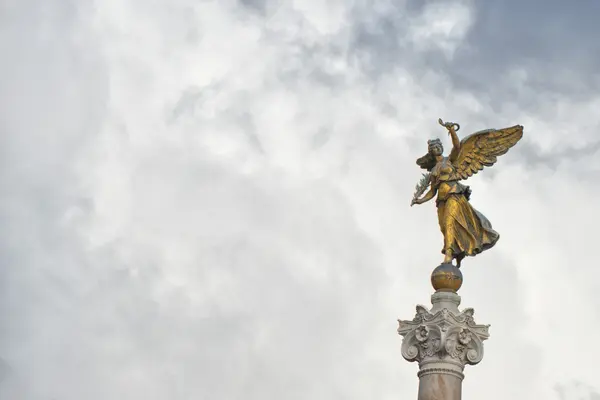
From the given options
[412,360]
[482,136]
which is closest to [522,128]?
[482,136]

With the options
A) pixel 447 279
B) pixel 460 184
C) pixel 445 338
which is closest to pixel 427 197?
pixel 460 184

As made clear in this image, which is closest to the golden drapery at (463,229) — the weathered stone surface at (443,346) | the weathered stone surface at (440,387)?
the weathered stone surface at (443,346)

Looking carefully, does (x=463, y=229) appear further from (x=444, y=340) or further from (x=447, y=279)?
(x=444, y=340)

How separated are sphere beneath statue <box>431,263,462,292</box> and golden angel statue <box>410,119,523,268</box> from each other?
64cm

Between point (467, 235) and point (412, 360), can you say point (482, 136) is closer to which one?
point (467, 235)

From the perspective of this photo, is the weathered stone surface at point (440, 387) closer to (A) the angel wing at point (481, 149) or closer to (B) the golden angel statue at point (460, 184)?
(B) the golden angel statue at point (460, 184)

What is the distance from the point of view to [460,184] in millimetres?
32188

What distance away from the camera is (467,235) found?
31.5m

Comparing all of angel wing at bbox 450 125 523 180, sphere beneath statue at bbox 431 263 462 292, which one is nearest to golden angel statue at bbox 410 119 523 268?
angel wing at bbox 450 125 523 180

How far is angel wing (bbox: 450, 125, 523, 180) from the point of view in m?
32.5

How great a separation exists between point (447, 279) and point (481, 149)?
4.30 meters

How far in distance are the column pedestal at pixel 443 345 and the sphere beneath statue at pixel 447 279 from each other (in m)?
0.40

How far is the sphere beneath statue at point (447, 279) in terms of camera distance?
30.4m

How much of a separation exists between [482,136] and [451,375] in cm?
724
